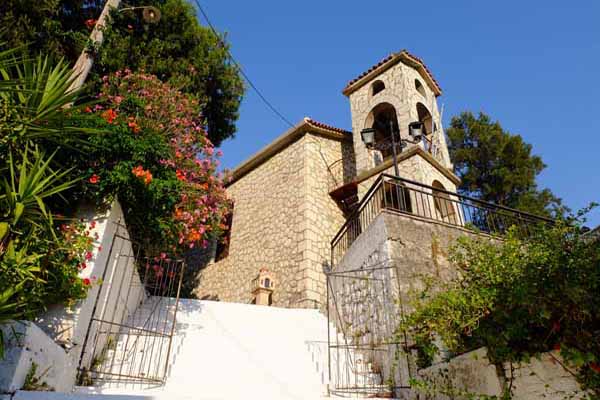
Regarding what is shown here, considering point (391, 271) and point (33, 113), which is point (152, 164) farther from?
point (391, 271)

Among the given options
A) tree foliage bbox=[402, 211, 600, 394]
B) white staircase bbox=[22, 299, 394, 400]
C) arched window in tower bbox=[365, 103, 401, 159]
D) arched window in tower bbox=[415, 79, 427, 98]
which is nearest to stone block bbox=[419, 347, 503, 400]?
tree foliage bbox=[402, 211, 600, 394]

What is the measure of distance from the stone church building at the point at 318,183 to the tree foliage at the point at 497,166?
163 inches

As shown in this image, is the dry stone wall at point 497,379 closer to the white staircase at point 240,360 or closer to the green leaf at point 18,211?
the white staircase at point 240,360

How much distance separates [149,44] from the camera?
745 cm

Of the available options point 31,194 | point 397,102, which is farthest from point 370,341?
Result: point 397,102

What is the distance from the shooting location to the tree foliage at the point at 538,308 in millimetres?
2318

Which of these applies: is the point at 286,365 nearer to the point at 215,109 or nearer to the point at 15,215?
the point at 15,215

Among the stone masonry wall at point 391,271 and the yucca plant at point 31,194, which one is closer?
the yucca plant at point 31,194

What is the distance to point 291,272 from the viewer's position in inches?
376

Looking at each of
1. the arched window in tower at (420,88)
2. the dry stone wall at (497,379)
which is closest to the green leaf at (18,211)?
the dry stone wall at (497,379)

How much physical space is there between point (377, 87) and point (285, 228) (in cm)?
610

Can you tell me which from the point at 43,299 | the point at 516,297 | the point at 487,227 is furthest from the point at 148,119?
the point at 487,227

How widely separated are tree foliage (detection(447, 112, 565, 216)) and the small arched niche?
470cm

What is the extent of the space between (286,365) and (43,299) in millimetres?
2812
